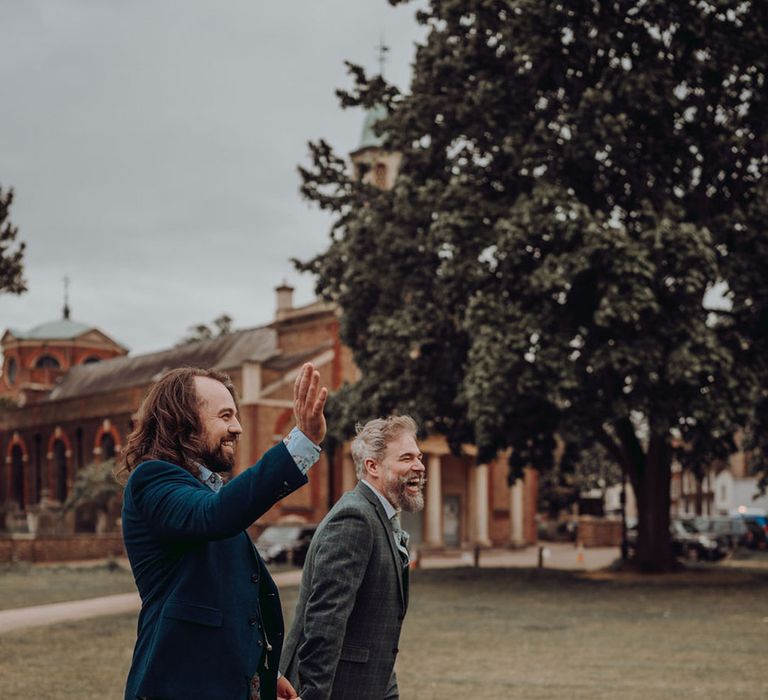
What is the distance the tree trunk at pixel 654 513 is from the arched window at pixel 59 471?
143ft

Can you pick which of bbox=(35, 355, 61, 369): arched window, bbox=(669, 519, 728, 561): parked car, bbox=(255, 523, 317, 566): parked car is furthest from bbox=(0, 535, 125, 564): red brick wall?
bbox=(35, 355, 61, 369): arched window

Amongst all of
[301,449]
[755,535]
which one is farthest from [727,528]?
[301,449]

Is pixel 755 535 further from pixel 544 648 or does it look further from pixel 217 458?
pixel 217 458

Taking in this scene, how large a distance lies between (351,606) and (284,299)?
59.1 m

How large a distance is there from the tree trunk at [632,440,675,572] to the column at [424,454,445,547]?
923 inches

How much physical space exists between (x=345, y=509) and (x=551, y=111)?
22525 millimetres

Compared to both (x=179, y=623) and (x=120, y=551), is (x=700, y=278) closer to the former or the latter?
(x=179, y=623)

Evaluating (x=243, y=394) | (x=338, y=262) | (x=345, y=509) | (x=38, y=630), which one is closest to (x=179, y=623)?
(x=345, y=509)

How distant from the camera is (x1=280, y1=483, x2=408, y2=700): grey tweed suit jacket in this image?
4.88m

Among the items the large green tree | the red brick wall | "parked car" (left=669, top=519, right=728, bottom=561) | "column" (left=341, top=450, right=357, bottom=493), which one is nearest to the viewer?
the large green tree

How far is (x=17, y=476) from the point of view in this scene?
236 ft

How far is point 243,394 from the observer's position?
52531 millimetres

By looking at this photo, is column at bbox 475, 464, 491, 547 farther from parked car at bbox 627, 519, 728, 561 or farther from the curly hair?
the curly hair

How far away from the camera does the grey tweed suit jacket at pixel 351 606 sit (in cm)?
488
